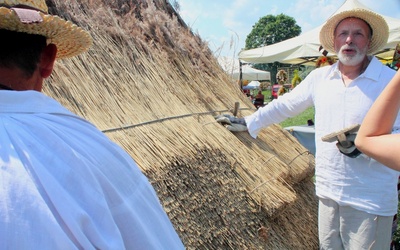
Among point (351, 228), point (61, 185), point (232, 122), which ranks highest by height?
point (61, 185)

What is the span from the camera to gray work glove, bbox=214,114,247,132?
9.04 feet

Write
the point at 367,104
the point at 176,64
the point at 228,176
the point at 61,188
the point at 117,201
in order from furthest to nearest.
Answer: the point at 176,64
the point at 228,176
the point at 367,104
the point at 117,201
the point at 61,188

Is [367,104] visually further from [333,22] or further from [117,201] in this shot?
[117,201]

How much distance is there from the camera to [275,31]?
59594 mm

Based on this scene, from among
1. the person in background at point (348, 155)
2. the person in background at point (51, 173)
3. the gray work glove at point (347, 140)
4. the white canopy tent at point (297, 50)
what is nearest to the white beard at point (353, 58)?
the person in background at point (348, 155)

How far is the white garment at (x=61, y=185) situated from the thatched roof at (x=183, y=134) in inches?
37.7

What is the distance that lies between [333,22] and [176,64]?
3.84 feet

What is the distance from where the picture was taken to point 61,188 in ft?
2.36

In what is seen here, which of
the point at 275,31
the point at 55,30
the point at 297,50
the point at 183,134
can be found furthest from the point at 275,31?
the point at 55,30

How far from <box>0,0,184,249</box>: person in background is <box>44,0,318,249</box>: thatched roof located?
0.95 m

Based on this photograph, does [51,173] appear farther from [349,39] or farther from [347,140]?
[349,39]

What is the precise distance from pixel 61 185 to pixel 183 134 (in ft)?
5.22

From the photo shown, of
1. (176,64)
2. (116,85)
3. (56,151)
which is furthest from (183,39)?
(56,151)

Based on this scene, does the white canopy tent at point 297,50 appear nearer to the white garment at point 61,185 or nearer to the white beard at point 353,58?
the white beard at point 353,58
